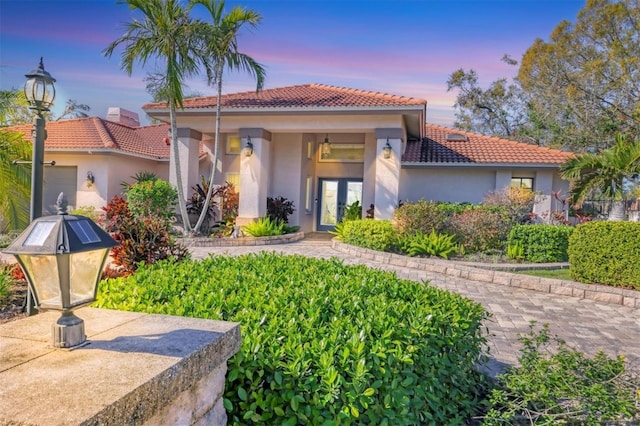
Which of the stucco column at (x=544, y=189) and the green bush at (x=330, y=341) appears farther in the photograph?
the stucco column at (x=544, y=189)

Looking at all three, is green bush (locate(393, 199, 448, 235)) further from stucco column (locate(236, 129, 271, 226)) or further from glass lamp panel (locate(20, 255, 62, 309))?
glass lamp panel (locate(20, 255, 62, 309))

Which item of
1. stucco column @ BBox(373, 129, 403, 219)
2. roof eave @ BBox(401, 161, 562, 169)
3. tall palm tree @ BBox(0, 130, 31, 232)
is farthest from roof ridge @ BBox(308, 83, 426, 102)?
tall palm tree @ BBox(0, 130, 31, 232)

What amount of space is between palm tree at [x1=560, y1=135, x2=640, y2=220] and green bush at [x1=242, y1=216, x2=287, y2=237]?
29.6 ft

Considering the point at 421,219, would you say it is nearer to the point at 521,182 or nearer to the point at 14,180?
the point at 521,182

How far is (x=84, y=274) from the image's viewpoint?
6.28 feet

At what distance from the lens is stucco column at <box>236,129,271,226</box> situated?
14.7m

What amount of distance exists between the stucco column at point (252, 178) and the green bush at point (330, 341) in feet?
33.7

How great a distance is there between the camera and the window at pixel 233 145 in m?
17.0

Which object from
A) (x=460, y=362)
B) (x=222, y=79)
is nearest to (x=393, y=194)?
(x=222, y=79)

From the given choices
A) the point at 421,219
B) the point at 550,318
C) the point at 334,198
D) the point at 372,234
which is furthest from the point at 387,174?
the point at 550,318

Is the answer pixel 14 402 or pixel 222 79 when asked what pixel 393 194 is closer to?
pixel 222 79

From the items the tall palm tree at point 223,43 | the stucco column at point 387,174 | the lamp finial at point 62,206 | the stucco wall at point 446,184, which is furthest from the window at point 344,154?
the lamp finial at point 62,206

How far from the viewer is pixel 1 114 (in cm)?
883

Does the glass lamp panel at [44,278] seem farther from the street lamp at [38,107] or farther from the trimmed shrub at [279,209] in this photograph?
the trimmed shrub at [279,209]
